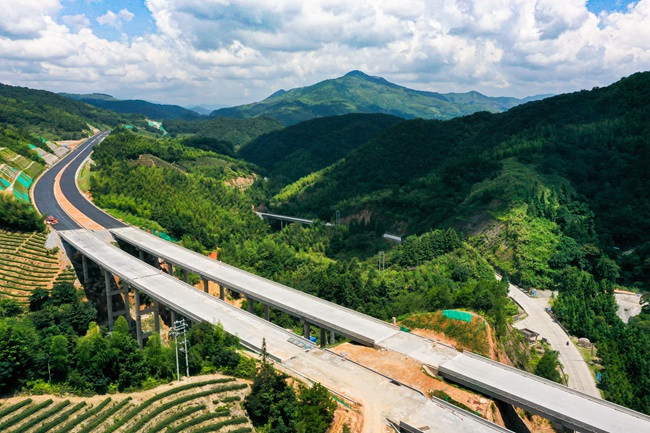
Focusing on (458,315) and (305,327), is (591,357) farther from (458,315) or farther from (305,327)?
(305,327)

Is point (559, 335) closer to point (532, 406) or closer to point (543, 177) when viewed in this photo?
point (532, 406)

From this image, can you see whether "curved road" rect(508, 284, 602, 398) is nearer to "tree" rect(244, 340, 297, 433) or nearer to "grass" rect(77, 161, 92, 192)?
"tree" rect(244, 340, 297, 433)

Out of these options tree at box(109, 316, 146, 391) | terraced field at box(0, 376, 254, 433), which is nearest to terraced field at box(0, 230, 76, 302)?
tree at box(109, 316, 146, 391)

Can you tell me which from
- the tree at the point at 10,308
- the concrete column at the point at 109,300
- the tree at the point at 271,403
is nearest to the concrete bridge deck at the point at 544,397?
the tree at the point at 271,403

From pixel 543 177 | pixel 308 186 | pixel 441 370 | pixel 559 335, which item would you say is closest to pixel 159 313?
pixel 441 370

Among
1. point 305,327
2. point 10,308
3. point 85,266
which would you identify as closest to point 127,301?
point 85,266

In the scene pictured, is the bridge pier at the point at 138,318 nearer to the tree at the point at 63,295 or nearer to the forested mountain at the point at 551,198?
the tree at the point at 63,295
